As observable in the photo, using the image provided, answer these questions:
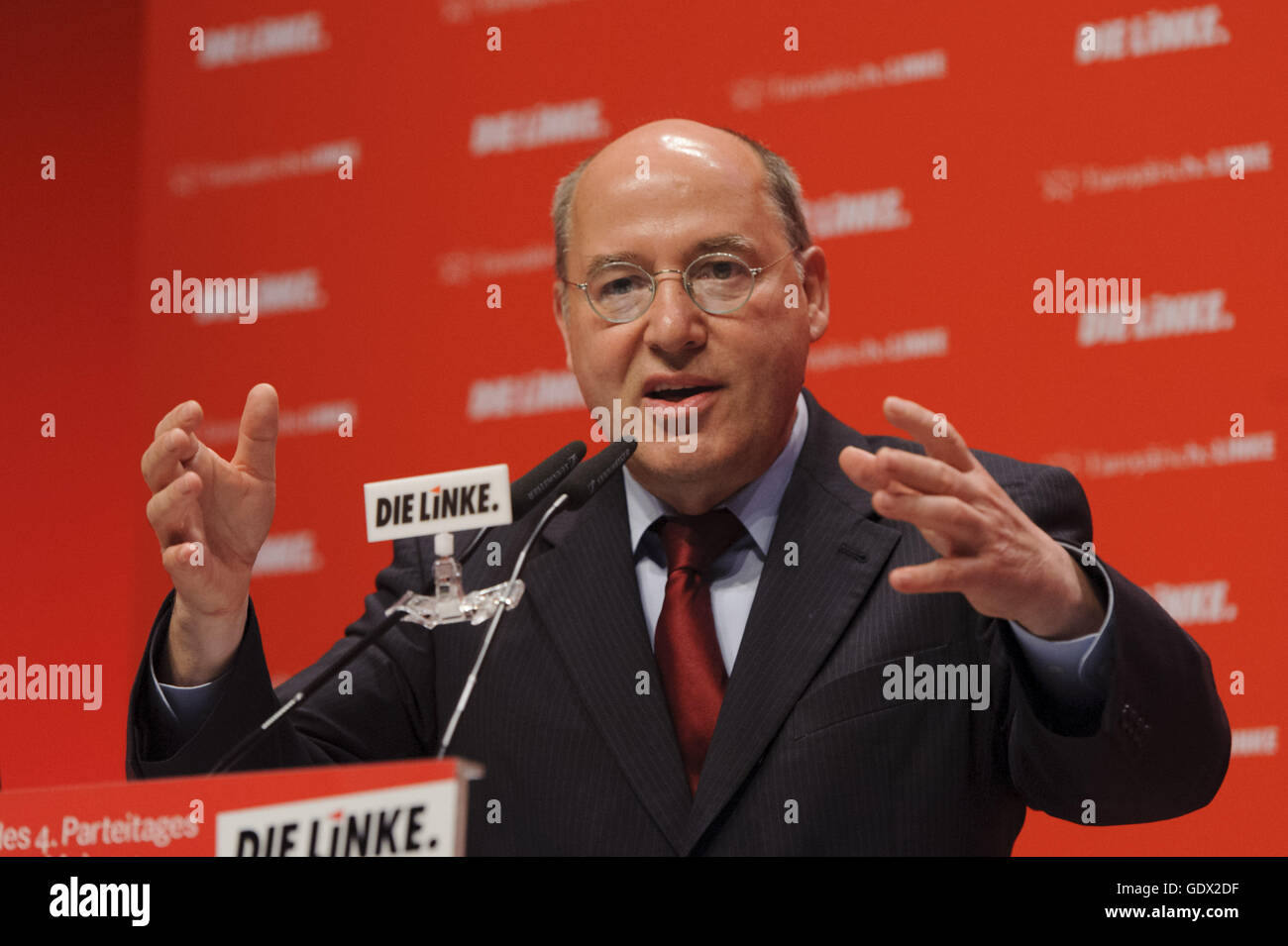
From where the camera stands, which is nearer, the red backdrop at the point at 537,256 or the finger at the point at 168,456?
the finger at the point at 168,456

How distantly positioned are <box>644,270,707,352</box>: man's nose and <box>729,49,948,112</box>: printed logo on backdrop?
38.0 inches

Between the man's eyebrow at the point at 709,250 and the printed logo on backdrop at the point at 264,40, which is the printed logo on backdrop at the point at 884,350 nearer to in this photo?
the man's eyebrow at the point at 709,250

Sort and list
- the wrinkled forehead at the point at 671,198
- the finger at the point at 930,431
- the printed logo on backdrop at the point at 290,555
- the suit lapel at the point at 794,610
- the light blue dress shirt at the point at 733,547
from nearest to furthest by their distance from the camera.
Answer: the finger at the point at 930,431, the suit lapel at the point at 794,610, the light blue dress shirt at the point at 733,547, the wrinkled forehead at the point at 671,198, the printed logo on backdrop at the point at 290,555

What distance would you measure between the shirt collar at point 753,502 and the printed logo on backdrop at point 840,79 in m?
0.97

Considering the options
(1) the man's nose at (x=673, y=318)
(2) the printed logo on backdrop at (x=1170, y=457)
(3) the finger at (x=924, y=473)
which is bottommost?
(3) the finger at (x=924, y=473)

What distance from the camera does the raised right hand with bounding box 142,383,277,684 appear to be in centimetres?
140

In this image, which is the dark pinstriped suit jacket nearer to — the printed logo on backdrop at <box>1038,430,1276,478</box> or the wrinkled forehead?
the wrinkled forehead

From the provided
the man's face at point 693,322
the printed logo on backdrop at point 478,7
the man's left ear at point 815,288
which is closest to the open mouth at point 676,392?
the man's face at point 693,322

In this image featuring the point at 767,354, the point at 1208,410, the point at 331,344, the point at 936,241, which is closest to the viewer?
the point at 767,354

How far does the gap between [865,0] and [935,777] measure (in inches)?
66.3

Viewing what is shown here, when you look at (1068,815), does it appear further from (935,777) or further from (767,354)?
(767,354)

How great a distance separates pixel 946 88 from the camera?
2.62 metres

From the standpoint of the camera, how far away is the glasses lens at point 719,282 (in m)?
1.93

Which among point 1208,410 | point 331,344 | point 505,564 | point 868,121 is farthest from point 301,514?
point 1208,410
